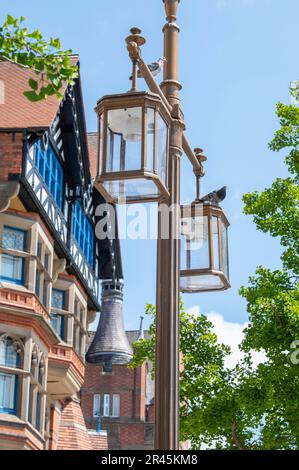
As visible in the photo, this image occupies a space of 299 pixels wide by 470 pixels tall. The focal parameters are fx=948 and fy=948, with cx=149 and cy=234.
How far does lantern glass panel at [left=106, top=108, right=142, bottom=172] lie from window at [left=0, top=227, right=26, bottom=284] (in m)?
14.4

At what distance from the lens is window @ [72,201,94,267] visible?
1079 inches

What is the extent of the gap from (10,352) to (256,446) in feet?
20.1

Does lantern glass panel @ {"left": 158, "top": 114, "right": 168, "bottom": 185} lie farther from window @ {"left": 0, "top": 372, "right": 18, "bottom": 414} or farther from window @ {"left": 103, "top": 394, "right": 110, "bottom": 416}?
window @ {"left": 103, "top": 394, "right": 110, "bottom": 416}

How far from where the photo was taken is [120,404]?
5444 cm

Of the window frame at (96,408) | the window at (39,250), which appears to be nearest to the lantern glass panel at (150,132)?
the window at (39,250)

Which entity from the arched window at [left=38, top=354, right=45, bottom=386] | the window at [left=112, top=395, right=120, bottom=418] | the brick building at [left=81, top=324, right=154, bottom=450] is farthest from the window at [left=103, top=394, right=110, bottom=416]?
the arched window at [left=38, top=354, right=45, bottom=386]

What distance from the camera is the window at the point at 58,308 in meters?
26.5

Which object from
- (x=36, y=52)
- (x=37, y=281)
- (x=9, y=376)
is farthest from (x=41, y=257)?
(x=36, y=52)

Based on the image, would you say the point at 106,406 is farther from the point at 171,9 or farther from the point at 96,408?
the point at 171,9

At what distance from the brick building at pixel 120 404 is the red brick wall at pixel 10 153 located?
33032 millimetres

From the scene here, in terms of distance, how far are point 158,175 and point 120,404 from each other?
4727 cm

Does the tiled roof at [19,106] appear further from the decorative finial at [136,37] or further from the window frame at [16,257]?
the decorative finial at [136,37]

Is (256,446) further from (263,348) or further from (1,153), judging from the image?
(1,153)

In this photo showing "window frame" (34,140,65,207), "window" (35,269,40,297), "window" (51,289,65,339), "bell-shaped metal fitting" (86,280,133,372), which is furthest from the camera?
"bell-shaped metal fitting" (86,280,133,372)
